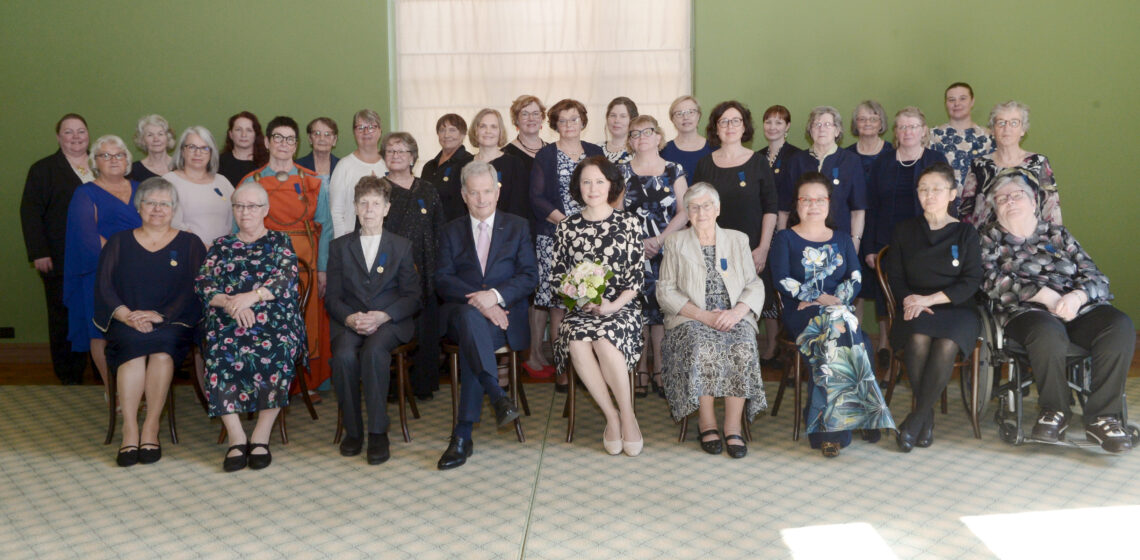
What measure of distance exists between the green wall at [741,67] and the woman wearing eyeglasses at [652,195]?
167 centimetres

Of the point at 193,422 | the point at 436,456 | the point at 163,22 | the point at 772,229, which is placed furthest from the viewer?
the point at 163,22

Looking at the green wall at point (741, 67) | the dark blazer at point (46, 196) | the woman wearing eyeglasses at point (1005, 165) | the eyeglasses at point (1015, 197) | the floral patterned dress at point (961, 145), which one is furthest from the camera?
the green wall at point (741, 67)

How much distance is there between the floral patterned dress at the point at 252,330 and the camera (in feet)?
13.2

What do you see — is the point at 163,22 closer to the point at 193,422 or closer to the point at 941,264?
the point at 193,422

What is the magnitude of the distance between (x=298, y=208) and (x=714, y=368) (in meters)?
2.57

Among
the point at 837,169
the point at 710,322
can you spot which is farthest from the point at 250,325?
the point at 837,169

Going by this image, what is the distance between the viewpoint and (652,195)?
494cm

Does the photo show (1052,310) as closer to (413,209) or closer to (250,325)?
(413,209)

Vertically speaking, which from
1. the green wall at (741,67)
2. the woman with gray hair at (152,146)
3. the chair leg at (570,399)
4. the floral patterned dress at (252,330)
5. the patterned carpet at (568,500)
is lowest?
the patterned carpet at (568,500)

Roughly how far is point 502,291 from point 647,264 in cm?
94

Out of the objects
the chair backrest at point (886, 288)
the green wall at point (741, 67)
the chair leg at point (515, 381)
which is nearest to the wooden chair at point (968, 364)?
the chair backrest at point (886, 288)

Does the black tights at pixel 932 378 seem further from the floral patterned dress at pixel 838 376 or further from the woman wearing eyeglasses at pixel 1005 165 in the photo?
the woman wearing eyeglasses at pixel 1005 165

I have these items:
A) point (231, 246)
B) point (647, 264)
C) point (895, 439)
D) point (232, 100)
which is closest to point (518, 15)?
point (232, 100)

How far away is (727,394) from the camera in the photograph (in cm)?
407
